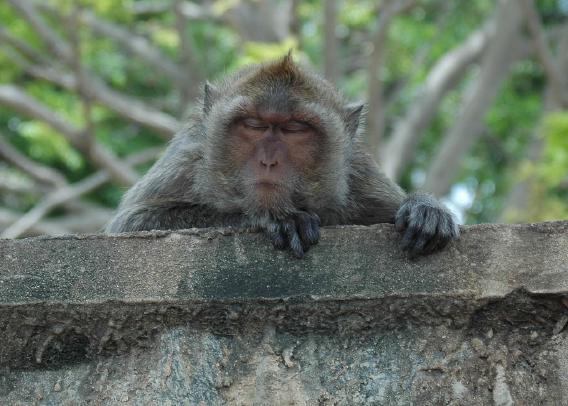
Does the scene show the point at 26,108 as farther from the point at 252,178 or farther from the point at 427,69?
the point at 252,178

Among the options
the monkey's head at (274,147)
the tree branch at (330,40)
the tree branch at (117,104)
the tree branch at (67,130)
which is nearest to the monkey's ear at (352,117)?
the monkey's head at (274,147)

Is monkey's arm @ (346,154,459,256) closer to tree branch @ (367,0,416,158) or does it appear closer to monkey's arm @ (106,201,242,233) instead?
monkey's arm @ (106,201,242,233)

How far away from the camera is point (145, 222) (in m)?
3.90

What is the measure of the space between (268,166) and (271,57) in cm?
478

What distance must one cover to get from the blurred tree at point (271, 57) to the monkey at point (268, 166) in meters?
4.36

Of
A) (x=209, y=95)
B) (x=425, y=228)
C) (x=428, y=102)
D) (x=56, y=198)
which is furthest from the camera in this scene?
(x=56, y=198)

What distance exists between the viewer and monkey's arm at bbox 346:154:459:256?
2.78 meters

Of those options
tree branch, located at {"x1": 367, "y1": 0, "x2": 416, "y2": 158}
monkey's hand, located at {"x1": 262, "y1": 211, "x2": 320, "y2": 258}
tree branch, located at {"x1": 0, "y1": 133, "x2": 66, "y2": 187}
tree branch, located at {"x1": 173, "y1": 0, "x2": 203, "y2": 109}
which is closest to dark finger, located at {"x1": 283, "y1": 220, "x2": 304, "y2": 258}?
monkey's hand, located at {"x1": 262, "y1": 211, "x2": 320, "y2": 258}

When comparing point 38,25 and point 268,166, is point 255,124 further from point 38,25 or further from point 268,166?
point 38,25

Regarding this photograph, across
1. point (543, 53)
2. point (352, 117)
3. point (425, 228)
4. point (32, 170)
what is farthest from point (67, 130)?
point (425, 228)

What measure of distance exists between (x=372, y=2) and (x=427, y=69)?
2036 mm

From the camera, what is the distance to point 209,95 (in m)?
4.24

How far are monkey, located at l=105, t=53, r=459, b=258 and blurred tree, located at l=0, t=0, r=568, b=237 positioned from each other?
14.3 feet

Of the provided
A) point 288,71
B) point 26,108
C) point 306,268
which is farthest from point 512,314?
point 26,108
